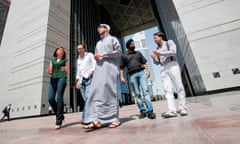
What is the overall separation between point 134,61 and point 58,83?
5.31ft

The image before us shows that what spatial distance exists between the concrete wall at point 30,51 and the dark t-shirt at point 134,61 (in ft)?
32.9

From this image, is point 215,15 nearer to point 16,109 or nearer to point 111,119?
point 111,119

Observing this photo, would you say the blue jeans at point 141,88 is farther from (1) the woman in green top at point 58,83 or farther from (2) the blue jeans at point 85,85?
(1) the woman in green top at point 58,83

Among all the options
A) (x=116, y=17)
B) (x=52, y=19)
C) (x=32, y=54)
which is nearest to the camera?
(x=32, y=54)

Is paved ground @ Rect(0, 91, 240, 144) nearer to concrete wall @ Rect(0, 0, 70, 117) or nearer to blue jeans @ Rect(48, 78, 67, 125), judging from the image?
blue jeans @ Rect(48, 78, 67, 125)

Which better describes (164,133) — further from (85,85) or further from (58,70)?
(58,70)

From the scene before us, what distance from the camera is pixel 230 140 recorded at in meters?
0.82

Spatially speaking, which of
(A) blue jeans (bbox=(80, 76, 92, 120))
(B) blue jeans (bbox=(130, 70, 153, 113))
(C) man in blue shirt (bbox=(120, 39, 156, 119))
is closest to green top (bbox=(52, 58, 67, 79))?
(A) blue jeans (bbox=(80, 76, 92, 120))

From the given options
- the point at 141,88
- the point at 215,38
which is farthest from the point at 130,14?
the point at 141,88

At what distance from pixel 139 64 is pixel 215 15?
27.5 ft

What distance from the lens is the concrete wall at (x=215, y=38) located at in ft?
22.8

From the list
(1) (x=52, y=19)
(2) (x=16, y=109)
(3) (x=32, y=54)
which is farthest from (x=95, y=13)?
(2) (x=16, y=109)

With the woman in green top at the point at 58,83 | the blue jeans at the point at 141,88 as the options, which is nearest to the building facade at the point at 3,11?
the woman in green top at the point at 58,83

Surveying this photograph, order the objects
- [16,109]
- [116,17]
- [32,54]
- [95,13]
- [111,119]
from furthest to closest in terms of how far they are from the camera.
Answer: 1. [116,17]
2. [95,13]
3. [32,54]
4. [16,109]
5. [111,119]
